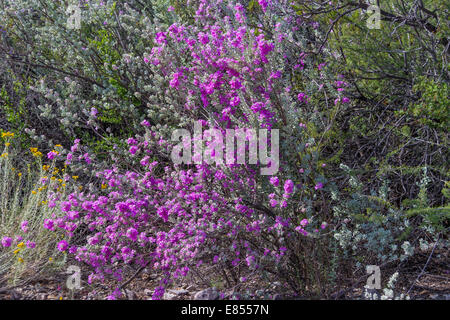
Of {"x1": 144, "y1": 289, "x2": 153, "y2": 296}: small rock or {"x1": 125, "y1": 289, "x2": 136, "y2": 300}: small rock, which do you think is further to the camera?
{"x1": 144, "y1": 289, "x2": 153, "y2": 296}: small rock

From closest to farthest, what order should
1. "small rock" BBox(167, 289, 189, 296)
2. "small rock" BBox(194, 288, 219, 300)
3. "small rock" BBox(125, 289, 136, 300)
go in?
1. "small rock" BBox(194, 288, 219, 300)
2. "small rock" BBox(125, 289, 136, 300)
3. "small rock" BBox(167, 289, 189, 296)

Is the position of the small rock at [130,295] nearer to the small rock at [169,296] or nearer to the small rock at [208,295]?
the small rock at [169,296]

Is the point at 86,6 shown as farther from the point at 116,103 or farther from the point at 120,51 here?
the point at 116,103

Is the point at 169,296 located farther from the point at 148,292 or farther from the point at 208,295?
the point at 208,295

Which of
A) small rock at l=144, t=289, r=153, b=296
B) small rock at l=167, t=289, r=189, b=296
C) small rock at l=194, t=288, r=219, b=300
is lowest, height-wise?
small rock at l=144, t=289, r=153, b=296

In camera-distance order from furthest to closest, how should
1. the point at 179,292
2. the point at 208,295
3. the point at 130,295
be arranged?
the point at 179,292 < the point at 130,295 < the point at 208,295

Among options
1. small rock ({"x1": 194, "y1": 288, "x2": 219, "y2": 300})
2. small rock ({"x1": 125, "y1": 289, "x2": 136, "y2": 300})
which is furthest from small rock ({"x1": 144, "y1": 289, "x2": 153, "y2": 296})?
A: small rock ({"x1": 194, "y1": 288, "x2": 219, "y2": 300})

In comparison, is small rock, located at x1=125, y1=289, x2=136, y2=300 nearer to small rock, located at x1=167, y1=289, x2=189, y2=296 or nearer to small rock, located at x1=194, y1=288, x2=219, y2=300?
small rock, located at x1=167, y1=289, x2=189, y2=296

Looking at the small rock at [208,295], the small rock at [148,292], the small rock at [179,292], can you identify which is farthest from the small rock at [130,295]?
the small rock at [208,295]

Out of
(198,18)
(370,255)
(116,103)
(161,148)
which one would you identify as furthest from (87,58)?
(370,255)

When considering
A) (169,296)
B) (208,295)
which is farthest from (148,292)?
(208,295)

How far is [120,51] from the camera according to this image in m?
4.11

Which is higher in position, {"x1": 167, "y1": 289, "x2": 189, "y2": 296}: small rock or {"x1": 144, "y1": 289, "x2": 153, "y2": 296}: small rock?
{"x1": 167, "y1": 289, "x2": 189, "y2": 296}: small rock

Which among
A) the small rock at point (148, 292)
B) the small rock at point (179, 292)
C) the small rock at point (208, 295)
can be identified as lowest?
the small rock at point (148, 292)
